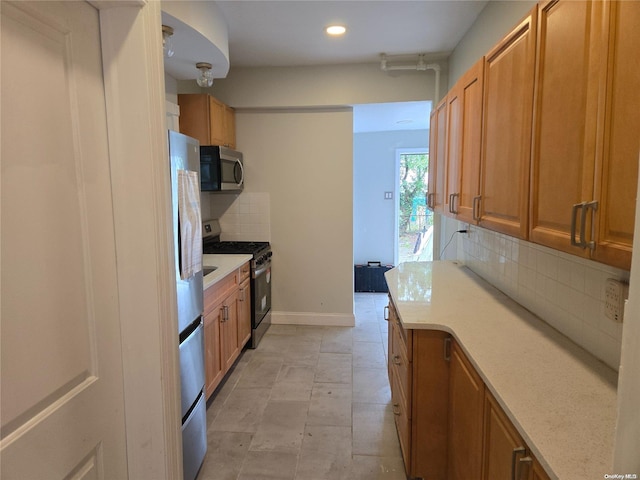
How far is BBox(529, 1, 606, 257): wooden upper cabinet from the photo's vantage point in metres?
1.03

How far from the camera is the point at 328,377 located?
3.12 meters

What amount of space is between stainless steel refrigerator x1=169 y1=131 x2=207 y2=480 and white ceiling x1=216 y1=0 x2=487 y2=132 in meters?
1.44

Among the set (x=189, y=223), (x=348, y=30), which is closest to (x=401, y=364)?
(x=189, y=223)

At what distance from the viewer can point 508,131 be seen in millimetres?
1566

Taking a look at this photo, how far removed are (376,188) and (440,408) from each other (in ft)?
15.3

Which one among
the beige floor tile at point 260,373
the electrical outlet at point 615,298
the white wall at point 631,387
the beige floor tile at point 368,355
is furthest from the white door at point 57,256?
the beige floor tile at point 368,355

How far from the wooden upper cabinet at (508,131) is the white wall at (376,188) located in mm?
4274

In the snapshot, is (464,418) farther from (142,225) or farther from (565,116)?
(142,225)

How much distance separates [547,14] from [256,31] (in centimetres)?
237

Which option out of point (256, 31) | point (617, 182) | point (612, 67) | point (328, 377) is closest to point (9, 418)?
point (617, 182)

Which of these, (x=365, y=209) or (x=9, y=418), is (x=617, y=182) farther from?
(x=365, y=209)

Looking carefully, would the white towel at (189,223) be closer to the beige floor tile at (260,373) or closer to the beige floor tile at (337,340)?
the beige floor tile at (260,373)

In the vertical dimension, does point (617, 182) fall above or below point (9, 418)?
above

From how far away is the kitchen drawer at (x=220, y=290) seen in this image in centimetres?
256
